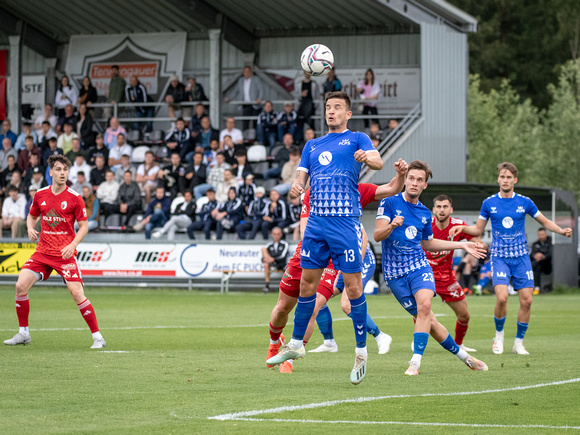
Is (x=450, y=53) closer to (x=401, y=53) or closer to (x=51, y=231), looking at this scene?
(x=401, y=53)

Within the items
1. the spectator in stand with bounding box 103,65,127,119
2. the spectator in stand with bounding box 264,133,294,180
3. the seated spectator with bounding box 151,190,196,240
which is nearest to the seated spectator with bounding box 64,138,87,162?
the spectator in stand with bounding box 103,65,127,119

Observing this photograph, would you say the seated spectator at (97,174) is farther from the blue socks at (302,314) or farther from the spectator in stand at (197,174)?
the blue socks at (302,314)

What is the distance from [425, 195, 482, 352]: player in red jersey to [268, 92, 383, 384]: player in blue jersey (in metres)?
3.15

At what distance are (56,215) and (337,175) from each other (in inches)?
185

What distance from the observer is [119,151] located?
98.5 feet

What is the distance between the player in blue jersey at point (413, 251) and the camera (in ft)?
30.4

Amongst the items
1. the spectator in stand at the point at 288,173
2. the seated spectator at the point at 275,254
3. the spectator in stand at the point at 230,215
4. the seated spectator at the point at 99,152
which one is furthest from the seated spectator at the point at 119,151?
the seated spectator at the point at 275,254

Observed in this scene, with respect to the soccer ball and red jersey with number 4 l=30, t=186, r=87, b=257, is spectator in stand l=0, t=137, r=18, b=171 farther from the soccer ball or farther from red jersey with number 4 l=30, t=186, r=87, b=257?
the soccer ball

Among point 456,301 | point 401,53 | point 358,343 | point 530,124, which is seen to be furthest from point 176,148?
point 530,124

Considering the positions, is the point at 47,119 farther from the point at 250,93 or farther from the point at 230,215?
the point at 230,215

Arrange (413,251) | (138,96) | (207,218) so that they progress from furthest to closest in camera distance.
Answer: (138,96)
(207,218)
(413,251)

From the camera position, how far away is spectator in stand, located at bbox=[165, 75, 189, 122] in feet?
104

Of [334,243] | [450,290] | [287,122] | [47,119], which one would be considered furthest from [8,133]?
[334,243]

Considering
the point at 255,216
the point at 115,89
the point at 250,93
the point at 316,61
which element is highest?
the point at 115,89
